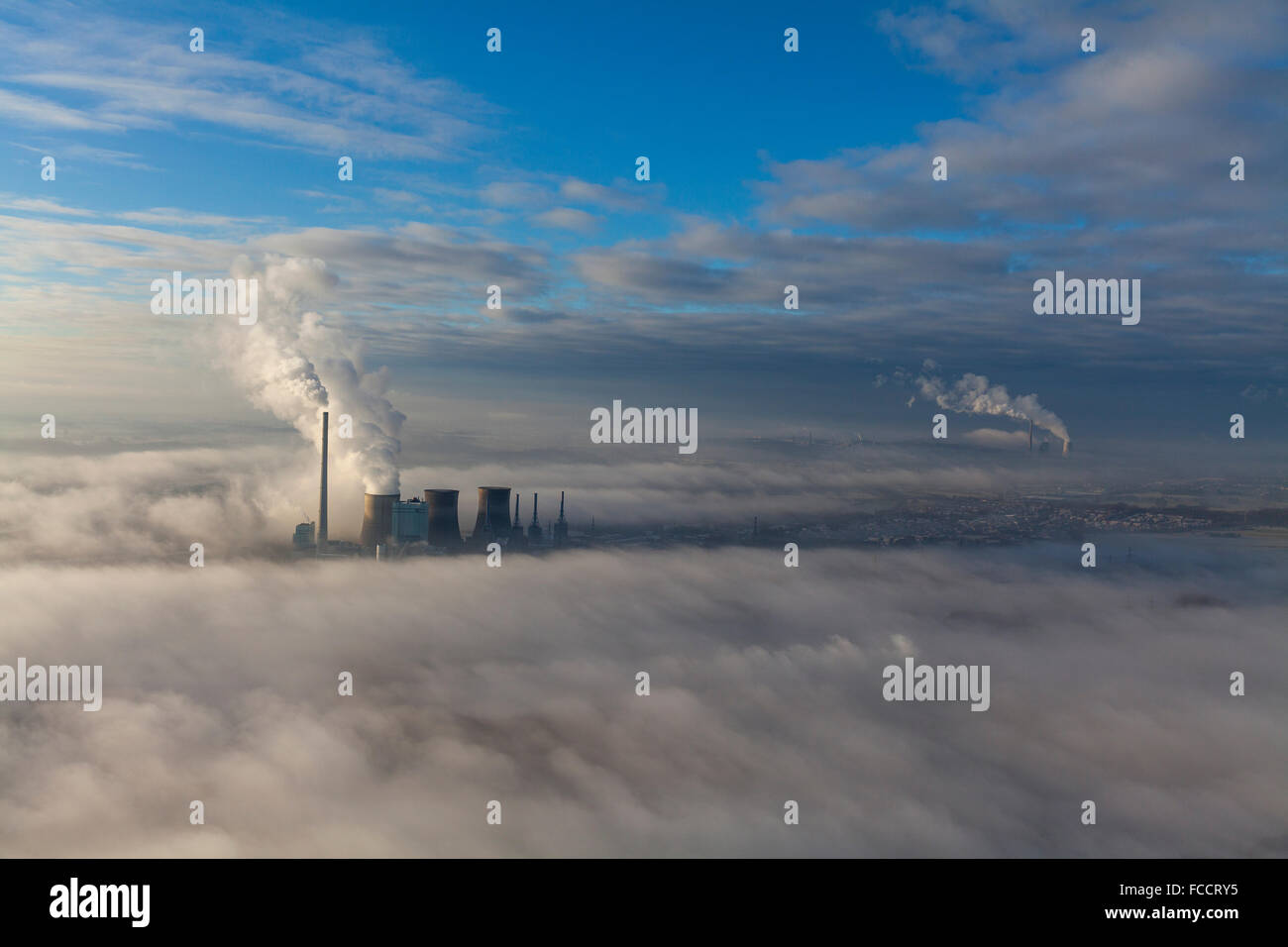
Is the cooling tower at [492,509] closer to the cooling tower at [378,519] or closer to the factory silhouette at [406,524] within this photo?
the factory silhouette at [406,524]

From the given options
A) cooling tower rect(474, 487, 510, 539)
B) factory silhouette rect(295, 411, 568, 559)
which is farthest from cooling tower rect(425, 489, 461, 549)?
cooling tower rect(474, 487, 510, 539)

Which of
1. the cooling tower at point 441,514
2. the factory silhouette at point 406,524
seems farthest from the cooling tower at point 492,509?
the cooling tower at point 441,514

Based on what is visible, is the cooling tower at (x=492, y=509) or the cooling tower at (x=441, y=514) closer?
the cooling tower at (x=441, y=514)

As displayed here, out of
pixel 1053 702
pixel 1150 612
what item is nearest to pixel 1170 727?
pixel 1053 702

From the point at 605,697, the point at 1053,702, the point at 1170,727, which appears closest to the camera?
the point at 1170,727

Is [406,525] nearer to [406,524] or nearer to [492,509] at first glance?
[406,524]

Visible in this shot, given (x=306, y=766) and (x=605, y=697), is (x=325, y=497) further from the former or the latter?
(x=605, y=697)
